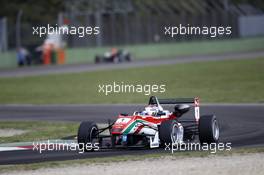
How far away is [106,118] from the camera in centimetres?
2111

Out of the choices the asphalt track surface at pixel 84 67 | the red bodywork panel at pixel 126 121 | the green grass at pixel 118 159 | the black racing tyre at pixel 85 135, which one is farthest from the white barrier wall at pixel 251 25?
the green grass at pixel 118 159

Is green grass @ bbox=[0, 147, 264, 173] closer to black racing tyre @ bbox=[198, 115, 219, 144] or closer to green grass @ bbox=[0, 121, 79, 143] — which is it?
black racing tyre @ bbox=[198, 115, 219, 144]

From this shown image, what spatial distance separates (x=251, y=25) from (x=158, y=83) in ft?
86.9

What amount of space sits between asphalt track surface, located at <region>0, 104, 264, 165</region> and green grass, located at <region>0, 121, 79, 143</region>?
3.35ft

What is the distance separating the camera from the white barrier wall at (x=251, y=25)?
57.8 meters

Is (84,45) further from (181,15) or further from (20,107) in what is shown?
(20,107)

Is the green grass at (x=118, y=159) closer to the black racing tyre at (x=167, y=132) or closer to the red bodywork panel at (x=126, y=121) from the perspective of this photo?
the black racing tyre at (x=167, y=132)

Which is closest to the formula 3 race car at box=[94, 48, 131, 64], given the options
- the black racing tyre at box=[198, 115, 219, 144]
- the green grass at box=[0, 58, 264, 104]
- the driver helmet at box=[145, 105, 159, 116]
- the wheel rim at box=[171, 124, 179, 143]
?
the green grass at box=[0, 58, 264, 104]

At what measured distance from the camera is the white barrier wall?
57.8 m

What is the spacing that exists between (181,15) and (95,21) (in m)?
5.85

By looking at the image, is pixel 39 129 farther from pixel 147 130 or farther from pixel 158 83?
pixel 158 83

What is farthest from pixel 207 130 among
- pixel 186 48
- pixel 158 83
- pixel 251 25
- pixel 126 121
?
pixel 251 25

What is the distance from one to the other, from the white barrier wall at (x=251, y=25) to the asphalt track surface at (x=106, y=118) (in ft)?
109

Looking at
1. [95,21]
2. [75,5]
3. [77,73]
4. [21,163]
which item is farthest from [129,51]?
[21,163]
